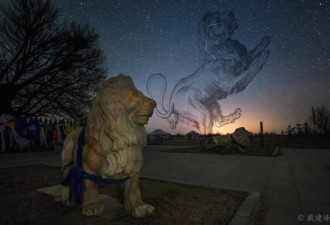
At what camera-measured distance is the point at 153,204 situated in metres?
2.88

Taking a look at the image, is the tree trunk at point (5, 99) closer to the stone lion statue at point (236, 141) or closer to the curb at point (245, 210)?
the stone lion statue at point (236, 141)

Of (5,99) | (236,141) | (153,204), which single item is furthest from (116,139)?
(5,99)

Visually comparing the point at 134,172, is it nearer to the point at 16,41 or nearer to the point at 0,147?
the point at 0,147

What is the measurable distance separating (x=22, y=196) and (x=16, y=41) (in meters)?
13.9

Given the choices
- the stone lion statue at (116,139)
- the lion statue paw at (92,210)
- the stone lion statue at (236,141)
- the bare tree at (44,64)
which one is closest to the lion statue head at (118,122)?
the stone lion statue at (116,139)

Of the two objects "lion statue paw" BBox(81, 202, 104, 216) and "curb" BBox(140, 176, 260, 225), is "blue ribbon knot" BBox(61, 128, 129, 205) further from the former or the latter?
"curb" BBox(140, 176, 260, 225)

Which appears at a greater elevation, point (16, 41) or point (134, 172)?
point (16, 41)

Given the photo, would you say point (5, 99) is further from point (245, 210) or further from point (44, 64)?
point (245, 210)

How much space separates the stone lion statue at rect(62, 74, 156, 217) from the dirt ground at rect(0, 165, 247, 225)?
7.4 inches

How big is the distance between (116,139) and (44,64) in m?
14.9

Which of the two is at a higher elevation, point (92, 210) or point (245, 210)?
point (92, 210)

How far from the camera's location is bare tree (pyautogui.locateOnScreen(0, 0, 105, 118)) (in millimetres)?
12664

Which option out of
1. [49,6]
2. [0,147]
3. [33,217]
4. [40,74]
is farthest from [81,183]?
[49,6]

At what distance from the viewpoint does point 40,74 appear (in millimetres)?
13508
